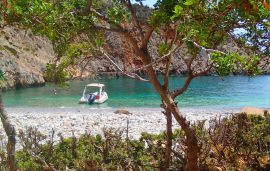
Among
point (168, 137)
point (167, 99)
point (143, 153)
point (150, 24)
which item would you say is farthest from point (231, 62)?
point (143, 153)

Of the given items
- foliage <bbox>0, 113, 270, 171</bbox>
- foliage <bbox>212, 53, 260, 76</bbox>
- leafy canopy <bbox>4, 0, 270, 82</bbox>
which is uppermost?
leafy canopy <bbox>4, 0, 270, 82</bbox>

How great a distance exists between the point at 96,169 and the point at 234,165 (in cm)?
288

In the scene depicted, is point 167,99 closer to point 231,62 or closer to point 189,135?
point 189,135

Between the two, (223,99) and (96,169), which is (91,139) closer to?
(96,169)

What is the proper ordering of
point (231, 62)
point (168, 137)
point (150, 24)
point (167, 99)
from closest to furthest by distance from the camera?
point (231, 62) < point (150, 24) < point (167, 99) < point (168, 137)

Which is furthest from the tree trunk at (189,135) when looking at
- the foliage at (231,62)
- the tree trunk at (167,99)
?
the foliage at (231,62)

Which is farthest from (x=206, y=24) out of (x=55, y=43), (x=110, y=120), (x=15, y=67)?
(x=15, y=67)

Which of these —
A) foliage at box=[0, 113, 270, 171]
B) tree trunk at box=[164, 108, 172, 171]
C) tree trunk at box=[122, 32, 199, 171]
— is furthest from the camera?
foliage at box=[0, 113, 270, 171]

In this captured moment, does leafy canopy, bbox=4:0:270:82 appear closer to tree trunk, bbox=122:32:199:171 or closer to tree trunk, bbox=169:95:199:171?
tree trunk, bbox=122:32:199:171

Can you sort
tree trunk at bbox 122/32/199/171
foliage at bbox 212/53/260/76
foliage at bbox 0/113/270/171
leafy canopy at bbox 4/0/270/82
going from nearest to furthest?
leafy canopy at bbox 4/0/270/82
foliage at bbox 212/53/260/76
tree trunk at bbox 122/32/199/171
foliage at bbox 0/113/270/171

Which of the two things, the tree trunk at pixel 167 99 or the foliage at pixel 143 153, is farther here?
the foliage at pixel 143 153

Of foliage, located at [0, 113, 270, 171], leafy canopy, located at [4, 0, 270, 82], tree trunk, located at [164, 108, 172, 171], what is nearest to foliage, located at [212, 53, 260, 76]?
leafy canopy, located at [4, 0, 270, 82]

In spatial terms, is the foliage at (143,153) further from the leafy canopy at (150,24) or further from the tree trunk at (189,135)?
the leafy canopy at (150,24)

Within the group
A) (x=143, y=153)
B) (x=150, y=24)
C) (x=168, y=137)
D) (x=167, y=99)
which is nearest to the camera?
(x=150, y=24)
